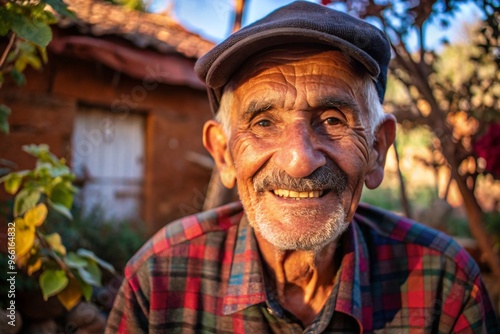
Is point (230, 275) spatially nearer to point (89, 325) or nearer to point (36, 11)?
point (36, 11)

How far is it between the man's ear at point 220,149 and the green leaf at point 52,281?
2.75 ft

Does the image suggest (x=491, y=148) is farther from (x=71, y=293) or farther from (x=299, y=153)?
(x=71, y=293)

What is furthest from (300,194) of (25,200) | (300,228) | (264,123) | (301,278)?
(25,200)

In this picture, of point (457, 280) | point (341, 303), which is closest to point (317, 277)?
point (341, 303)

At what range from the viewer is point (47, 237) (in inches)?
77.9

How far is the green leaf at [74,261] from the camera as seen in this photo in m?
1.96

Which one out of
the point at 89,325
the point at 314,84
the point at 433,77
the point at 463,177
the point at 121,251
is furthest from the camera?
the point at 121,251

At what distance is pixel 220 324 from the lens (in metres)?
1.65

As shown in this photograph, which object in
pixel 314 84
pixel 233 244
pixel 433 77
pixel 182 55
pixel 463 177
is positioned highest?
pixel 182 55

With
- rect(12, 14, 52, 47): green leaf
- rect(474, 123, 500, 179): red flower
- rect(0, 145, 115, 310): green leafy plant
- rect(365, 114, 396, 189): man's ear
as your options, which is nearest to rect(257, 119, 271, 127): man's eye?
rect(365, 114, 396, 189): man's ear

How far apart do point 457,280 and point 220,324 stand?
94 cm

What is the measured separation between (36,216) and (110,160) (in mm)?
4646

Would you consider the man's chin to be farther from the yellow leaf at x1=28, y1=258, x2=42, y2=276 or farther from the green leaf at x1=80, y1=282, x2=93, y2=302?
the yellow leaf at x1=28, y1=258, x2=42, y2=276

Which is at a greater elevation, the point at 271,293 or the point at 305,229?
the point at 305,229
